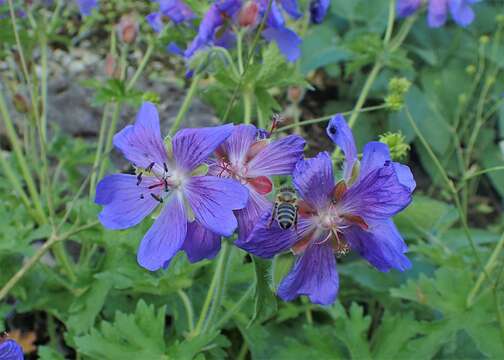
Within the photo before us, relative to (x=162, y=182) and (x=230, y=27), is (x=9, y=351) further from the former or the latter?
(x=230, y=27)

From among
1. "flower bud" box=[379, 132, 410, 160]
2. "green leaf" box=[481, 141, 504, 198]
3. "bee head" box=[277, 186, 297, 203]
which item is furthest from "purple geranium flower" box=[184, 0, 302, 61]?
"green leaf" box=[481, 141, 504, 198]

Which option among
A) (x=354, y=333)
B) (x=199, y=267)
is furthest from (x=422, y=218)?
(x=199, y=267)

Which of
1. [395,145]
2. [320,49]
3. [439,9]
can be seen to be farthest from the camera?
[320,49]

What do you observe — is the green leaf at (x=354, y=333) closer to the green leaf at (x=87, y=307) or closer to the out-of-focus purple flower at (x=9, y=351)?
the green leaf at (x=87, y=307)

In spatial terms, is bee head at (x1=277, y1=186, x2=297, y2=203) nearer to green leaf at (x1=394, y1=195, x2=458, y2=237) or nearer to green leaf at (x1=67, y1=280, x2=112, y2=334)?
green leaf at (x1=67, y1=280, x2=112, y2=334)

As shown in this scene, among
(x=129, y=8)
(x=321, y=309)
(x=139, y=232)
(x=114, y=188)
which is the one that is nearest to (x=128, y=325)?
(x=139, y=232)

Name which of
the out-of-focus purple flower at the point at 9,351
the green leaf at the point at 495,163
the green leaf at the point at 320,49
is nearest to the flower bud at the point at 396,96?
the out-of-focus purple flower at the point at 9,351

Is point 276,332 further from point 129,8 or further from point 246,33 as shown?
point 129,8

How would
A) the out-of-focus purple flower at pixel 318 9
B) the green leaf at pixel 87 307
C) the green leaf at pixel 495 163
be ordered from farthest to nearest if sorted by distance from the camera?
the green leaf at pixel 495 163, the out-of-focus purple flower at pixel 318 9, the green leaf at pixel 87 307
